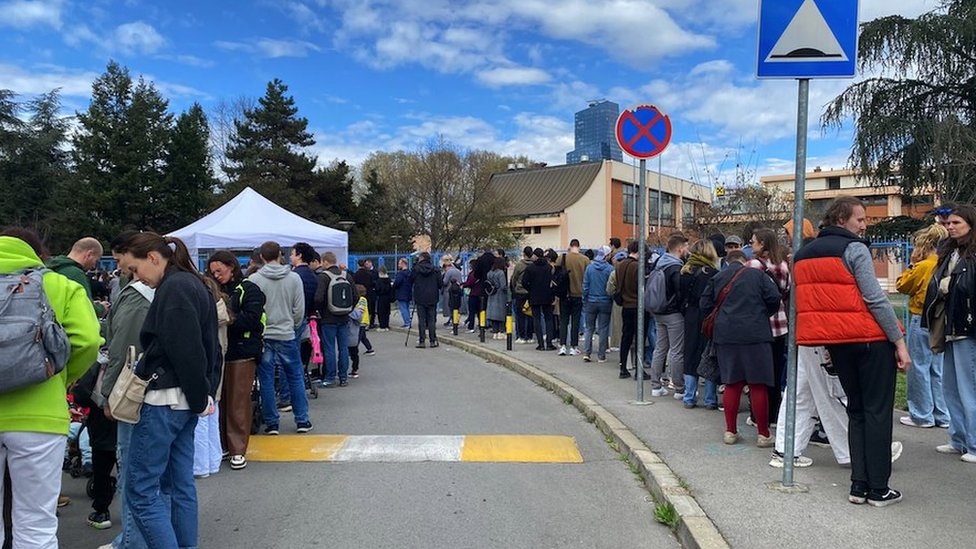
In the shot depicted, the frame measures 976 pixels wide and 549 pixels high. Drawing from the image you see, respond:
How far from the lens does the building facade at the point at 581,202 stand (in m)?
56.3

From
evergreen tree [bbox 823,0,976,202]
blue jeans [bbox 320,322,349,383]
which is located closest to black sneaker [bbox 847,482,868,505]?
blue jeans [bbox 320,322,349,383]

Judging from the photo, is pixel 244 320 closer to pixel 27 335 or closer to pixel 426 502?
pixel 426 502

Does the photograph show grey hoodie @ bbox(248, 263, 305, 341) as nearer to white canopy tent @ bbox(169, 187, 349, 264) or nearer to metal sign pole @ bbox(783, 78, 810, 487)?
metal sign pole @ bbox(783, 78, 810, 487)

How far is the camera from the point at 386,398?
9.14 meters

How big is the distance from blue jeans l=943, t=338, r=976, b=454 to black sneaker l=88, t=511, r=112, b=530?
6568 mm

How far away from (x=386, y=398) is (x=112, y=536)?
4750mm

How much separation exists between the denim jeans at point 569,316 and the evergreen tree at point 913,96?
531 inches

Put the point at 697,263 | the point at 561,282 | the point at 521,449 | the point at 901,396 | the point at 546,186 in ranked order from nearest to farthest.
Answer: the point at 521,449
the point at 697,263
the point at 901,396
the point at 561,282
the point at 546,186

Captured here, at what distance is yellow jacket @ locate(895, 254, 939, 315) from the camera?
20.4 ft

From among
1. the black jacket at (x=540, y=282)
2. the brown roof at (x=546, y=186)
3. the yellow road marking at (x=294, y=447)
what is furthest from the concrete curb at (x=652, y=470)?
the brown roof at (x=546, y=186)

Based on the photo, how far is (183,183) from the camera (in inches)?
1534

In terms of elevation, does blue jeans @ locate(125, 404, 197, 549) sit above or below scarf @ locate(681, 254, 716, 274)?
below

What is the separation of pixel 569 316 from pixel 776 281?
6552 millimetres

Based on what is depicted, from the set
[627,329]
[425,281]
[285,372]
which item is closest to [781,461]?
[627,329]
